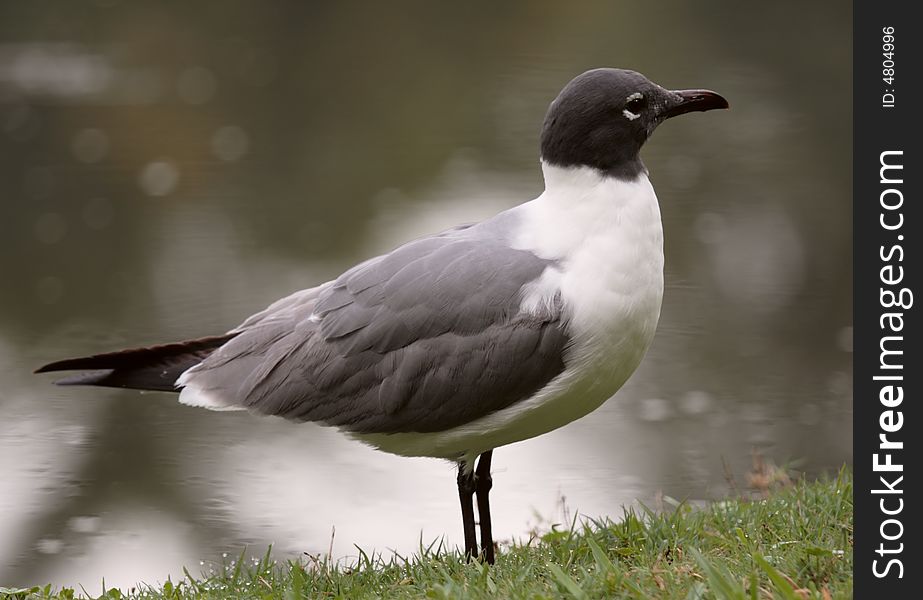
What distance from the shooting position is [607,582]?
3.49 m

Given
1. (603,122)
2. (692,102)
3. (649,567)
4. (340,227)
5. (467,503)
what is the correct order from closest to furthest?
1. (649,567)
2. (603,122)
3. (692,102)
4. (467,503)
5. (340,227)

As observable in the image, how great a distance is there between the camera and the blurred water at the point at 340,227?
582cm

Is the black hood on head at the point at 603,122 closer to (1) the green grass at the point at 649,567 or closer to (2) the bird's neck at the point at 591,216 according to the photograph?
(2) the bird's neck at the point at 591,216

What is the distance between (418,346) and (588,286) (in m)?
0.59

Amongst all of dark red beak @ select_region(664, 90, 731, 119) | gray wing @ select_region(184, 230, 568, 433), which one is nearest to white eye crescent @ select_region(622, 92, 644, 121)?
dark red beak @ select_region(664, 90, 731, 119)

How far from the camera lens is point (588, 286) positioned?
12.9 feet

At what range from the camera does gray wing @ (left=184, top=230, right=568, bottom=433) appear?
13.1ft

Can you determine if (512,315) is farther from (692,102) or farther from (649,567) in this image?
(692,102)

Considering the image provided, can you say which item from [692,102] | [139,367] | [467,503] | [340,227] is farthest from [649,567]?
[340,227]

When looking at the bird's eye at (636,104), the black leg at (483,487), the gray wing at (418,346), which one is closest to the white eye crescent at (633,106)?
the bird's eye at (636,104)

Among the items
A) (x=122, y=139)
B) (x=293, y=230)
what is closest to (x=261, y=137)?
(x=122, y=139)

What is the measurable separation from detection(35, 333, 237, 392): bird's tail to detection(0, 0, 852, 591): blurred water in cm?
98

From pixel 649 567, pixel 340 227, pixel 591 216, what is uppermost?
pixel 340 227

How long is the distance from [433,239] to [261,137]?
5.95 metres
